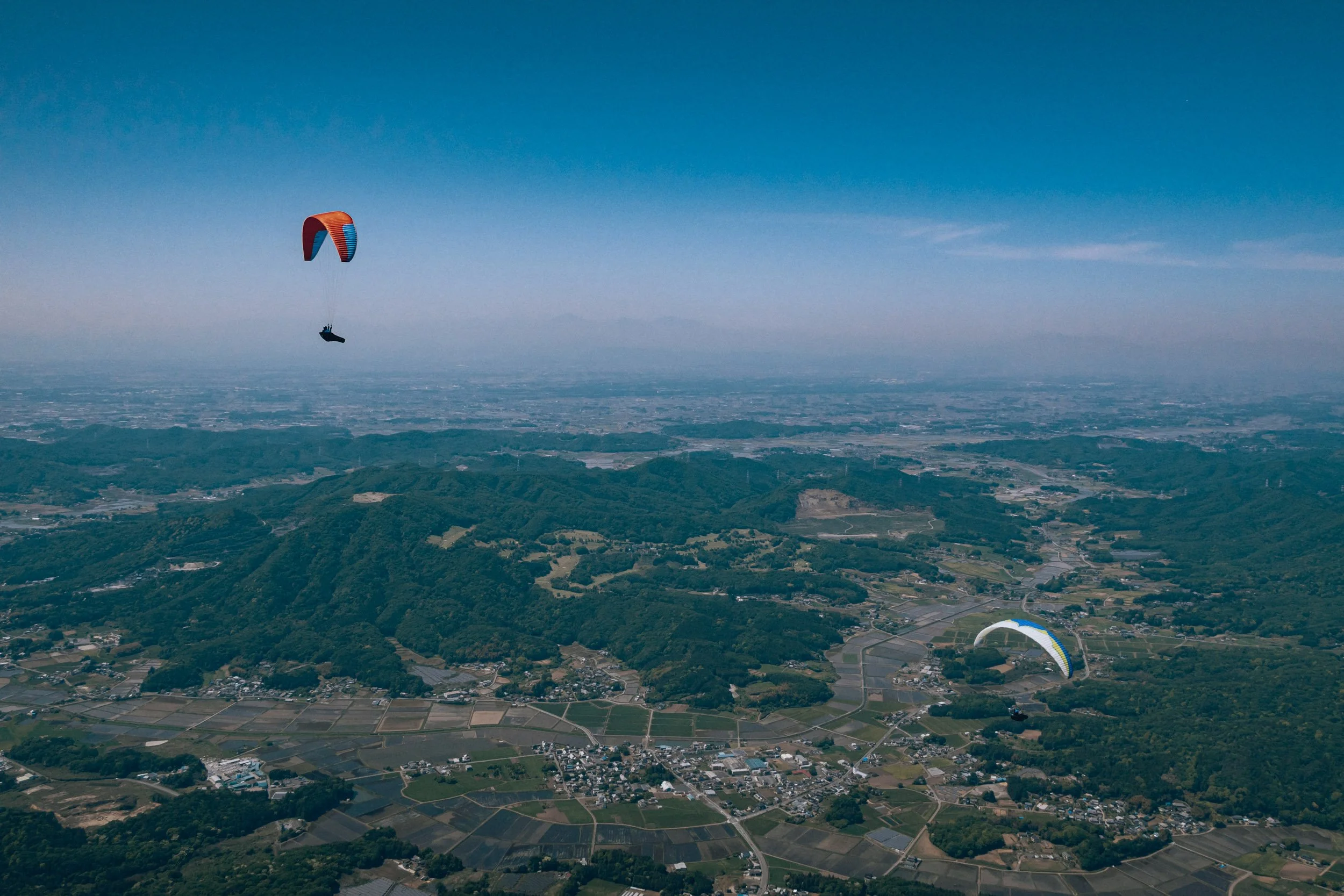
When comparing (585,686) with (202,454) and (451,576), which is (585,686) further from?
(202,454)

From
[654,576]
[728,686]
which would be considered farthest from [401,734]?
[654,576]

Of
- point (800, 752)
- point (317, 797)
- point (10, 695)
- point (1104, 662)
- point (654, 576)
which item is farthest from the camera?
point (654, 576)

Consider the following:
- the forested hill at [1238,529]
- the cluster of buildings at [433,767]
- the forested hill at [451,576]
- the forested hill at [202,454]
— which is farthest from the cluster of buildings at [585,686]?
the forested hill at [202,454]

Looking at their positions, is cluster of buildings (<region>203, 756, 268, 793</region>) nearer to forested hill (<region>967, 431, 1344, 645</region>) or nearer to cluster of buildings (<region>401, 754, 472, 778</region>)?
cluster of buildings (<region>401, 754, 472, 778</region>)

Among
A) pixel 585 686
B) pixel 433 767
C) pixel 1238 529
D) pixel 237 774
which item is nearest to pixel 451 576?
pixel 585 686

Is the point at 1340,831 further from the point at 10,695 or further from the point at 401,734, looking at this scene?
the point at 10,695
